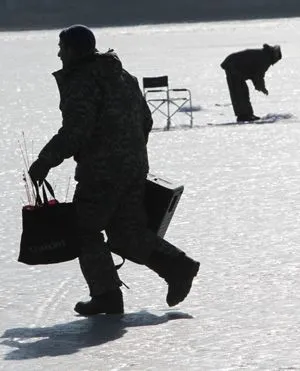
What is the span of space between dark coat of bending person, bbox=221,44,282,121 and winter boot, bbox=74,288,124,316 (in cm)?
1334

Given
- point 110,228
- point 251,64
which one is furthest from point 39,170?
point 251,64

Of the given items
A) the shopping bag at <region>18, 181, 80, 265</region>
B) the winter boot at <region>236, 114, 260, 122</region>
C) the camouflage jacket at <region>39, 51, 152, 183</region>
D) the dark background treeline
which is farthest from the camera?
the dark background treeline

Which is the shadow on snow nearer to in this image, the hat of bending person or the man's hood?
the man's hood

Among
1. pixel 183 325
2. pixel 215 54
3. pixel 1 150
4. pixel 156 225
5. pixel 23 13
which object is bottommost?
pixel 183 325

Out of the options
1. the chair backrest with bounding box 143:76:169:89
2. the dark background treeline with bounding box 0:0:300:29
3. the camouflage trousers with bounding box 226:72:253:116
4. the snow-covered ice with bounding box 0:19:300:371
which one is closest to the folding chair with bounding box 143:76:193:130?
the chair backrest with bounding box 143:76:169:89

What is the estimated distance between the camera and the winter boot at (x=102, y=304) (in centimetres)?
669

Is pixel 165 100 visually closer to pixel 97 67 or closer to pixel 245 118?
pixel 245 118

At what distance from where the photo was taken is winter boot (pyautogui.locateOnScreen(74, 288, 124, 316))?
669 cm

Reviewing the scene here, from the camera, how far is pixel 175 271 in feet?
22.0

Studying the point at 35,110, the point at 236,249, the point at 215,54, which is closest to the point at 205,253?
the point at 236,249

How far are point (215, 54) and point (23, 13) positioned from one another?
232ft

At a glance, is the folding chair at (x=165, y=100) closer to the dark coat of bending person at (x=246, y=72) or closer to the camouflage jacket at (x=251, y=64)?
the dark coat of bending person at (x=246, y=72)

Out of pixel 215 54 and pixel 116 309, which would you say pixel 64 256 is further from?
pixel 215 54

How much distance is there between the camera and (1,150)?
54.2ft
